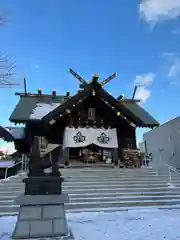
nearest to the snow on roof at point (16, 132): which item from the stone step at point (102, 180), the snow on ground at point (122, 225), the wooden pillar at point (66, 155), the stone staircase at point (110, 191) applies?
the wooden pillar at point (66, 155)

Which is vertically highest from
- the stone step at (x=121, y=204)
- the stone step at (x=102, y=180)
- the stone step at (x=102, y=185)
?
the stone step at (x=102, y=180)

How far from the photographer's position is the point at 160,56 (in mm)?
10859

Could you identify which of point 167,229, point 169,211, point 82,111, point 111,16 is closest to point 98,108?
point 82,111

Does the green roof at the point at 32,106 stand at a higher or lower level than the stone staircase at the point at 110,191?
higher

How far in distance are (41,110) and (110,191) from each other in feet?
23.3

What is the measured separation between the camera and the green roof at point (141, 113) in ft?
35.8

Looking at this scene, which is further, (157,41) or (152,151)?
(152,151)

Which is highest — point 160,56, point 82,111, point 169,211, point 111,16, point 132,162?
point 111,16

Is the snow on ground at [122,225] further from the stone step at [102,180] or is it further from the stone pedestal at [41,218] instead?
the stone step at [102,180]

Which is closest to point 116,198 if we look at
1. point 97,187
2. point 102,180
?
point 97,187

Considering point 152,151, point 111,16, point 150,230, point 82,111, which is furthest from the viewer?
point 152,151

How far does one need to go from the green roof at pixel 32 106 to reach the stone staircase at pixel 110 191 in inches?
166

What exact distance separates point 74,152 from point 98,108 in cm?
278

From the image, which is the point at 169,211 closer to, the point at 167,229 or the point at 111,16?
the point at 167,229
